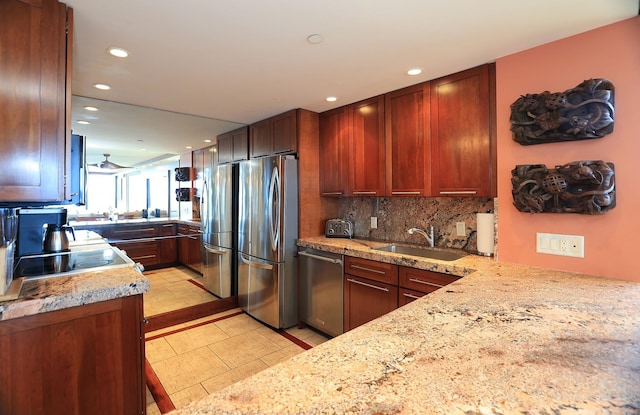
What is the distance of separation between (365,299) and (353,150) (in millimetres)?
1435

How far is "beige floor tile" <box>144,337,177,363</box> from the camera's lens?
2.65 metres

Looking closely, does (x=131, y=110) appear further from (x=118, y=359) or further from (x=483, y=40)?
(x=483, y=40)

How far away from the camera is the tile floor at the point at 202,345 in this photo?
2.32 metres

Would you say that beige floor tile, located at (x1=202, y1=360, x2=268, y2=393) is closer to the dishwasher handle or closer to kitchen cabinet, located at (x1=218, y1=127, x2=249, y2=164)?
the dishwasher handle

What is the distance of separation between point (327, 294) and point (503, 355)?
215cm

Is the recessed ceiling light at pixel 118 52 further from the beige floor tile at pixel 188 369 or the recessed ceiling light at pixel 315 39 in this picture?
the beige floor tile at pixel 188 369

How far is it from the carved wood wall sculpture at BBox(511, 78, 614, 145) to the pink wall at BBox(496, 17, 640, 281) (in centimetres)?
5

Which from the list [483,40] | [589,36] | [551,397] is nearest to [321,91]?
[483,40]

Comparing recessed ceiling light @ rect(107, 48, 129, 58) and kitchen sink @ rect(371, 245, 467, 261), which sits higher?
recessed ceiling light @ rect(107, 48, 129, 58)

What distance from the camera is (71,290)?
56.8 inches

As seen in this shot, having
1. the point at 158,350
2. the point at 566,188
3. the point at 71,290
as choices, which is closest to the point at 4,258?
the point at 71,290

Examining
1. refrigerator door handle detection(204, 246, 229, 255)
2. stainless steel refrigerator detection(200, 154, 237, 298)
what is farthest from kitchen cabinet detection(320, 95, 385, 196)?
refrigerator door handle detection(204, 246, 229, 255)

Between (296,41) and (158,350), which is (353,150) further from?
(158,350)

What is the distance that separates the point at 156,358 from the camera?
8.66 ft
